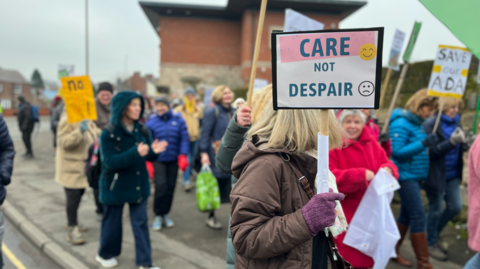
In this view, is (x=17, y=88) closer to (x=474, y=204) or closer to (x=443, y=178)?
(x=443, y=178)

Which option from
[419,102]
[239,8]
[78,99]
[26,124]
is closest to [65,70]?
[78,99]

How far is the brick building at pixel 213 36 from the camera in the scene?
25.9 metres

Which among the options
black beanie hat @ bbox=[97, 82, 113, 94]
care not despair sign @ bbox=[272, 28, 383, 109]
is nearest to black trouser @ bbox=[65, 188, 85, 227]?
black beanie hat @ bbox=[97, 82, 113, 94]

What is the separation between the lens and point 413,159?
3881 millimetres

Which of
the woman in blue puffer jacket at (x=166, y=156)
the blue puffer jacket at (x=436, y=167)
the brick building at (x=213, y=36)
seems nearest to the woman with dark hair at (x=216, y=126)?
the woman in blue puffer jacket at (x=166, y=156)

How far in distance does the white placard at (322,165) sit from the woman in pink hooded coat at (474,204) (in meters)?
1.76

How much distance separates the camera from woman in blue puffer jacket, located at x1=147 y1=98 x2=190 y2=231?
16.3ft

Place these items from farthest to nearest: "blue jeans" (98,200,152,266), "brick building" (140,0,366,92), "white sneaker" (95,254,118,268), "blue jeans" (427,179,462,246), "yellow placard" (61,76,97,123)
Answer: "brick building" (140,0,366,92)
"yellow placard" (61,76,97,123)
"blue jeans" (427,179,462,246)
"white sneaker" (95,254,118,268)
"blue jeans" (98,200,152,266)

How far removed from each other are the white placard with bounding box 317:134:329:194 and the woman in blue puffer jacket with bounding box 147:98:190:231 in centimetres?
345

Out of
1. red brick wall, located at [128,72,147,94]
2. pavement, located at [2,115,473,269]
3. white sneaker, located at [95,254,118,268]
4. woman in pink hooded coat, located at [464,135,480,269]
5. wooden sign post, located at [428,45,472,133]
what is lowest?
pavement, located at [2,115,473,269]

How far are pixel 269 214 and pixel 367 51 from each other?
887mm

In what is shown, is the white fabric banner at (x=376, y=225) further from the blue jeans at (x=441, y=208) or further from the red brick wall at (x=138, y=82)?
the red brick wall at (x=138, y=82)

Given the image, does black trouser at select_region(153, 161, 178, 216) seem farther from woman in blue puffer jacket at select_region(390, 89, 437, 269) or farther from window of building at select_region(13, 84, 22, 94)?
window of building at select_region(13, 84, 22, 94)

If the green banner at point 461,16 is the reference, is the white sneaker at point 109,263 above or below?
below
